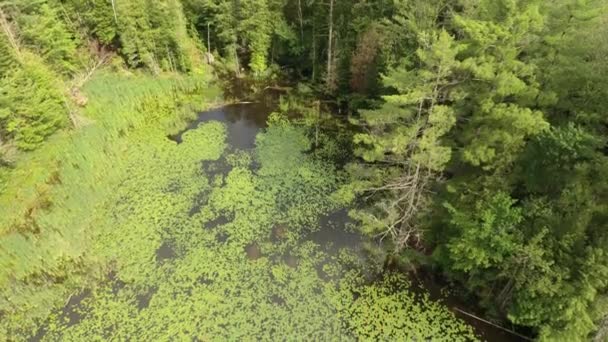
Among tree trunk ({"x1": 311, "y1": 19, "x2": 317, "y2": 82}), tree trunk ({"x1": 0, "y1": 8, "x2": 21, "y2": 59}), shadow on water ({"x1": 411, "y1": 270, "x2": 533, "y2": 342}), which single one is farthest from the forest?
tree trunk ({"x1": 311, "y1": 19, "x2": 317, "y2": 82})

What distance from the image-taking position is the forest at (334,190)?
48.5ft

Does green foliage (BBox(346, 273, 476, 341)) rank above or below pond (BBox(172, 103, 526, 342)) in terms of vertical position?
below

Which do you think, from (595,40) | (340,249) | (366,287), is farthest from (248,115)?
(595,40)

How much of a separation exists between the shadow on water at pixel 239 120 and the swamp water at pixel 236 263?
99 cm

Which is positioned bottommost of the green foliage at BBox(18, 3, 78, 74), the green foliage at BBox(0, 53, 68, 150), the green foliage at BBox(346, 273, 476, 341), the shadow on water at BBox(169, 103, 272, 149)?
the green foliage at BBox(346, 273, 476, 341)

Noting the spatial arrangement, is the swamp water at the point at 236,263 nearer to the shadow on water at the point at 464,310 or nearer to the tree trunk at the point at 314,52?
the shadow on water at the point at 464,310

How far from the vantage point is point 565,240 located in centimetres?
1358

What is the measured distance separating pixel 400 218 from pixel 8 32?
2635 cm

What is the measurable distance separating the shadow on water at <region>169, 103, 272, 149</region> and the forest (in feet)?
0.54

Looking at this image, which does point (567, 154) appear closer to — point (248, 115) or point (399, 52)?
point (399, 52)

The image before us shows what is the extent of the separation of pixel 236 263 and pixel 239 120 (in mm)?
13093

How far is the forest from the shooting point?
14.8m

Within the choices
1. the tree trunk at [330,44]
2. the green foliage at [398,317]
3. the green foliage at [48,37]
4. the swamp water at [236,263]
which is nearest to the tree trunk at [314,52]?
the tree trunk at [330,44]

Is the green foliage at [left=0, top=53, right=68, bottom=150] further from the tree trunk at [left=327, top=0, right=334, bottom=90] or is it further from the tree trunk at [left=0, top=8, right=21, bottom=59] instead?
the tree trunk at [left=327, top=0, right=334, bottom=90]
